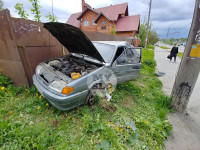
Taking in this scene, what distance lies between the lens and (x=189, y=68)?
7.97ft

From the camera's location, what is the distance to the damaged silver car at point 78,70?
6.58 ft

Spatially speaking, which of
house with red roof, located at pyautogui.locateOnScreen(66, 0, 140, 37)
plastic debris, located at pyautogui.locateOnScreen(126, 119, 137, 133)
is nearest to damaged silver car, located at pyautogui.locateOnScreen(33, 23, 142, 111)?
plastic debris, located at pyautogui.locateOnScreen(126, 119, 137, 133)

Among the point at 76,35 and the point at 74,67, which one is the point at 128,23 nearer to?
the point at 76,35

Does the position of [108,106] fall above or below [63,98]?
below

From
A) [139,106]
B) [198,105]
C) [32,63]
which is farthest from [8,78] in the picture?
[198,105]

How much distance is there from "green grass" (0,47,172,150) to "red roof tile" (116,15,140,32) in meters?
18.8

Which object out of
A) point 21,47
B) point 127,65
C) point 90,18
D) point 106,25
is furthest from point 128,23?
point 21,47

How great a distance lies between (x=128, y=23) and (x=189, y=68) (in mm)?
19800

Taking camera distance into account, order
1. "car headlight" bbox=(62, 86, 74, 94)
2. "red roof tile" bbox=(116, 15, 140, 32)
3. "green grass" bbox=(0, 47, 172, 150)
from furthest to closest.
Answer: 1. "red roof tile" bbox=(116, 15, 140, 32)
2. "car headlight" bbox=(62, 86, 74, 94)
3. "green grass" bbox=(0, 47, 172, 150)

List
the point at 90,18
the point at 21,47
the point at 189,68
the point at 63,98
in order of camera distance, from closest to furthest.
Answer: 1. the point at 63,98
2. the point at 189,68
3. the point at 21,47
4. the point at 90,18

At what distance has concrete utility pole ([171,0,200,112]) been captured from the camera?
2.20 meters

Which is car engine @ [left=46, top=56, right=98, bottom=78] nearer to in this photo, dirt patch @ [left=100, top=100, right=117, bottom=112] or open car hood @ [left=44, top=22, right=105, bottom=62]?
open car hood @ [left=44, top=22, right=105, bottom=62]

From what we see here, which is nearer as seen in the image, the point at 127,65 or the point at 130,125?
the point at 130,125

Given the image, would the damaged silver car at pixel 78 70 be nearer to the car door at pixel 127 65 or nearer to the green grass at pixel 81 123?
the car door at pixel 127 65
